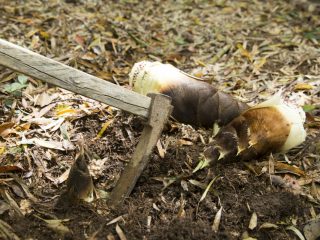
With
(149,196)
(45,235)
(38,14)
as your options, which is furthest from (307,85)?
(38,14)

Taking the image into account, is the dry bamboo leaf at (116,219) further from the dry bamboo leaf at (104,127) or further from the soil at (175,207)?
the dry bamboo leaf at (104,127)

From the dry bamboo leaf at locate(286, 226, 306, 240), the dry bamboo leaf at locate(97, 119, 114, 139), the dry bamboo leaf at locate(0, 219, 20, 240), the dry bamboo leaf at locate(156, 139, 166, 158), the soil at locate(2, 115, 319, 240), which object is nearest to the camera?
the dry bamboo leaf at locate(0, 219, 20, 240)

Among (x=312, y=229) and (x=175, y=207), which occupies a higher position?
(x=312, y=229)

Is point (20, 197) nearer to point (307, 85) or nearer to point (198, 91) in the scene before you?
point (198, 91)

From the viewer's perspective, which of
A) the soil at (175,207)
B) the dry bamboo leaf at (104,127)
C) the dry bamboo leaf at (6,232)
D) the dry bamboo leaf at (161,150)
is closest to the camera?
the dry bamboo leaf at (6,232)

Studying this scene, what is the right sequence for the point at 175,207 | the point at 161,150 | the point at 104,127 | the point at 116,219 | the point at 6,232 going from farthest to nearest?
the point at 104,127 < the point at 161,150 < the point at 175,207 < the point at 116,219 < the point at 6,232

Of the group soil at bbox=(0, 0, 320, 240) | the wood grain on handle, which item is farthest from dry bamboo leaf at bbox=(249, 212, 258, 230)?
the wood grain on handle

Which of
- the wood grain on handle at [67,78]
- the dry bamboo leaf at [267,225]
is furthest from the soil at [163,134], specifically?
the wood grain on handle at [67,78]

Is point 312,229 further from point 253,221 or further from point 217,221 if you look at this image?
point 217,221

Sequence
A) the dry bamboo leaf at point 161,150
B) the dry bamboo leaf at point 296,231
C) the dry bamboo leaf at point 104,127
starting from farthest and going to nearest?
the dry bamboo leaf at point 104,127 < the dry bamboo leaf at point 161,150 < the dry bamboo leaf at point 296,231

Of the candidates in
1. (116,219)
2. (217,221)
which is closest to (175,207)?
(217,221)

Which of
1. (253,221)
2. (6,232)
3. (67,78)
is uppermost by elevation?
(67,78)

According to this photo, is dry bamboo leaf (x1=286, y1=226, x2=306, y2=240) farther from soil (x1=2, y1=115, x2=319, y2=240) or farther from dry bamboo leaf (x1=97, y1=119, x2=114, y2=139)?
dry bamboo leaf (x1=97, y1=119, x2=114, y2=139)

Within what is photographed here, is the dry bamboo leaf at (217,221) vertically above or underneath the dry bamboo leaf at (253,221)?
underneath
